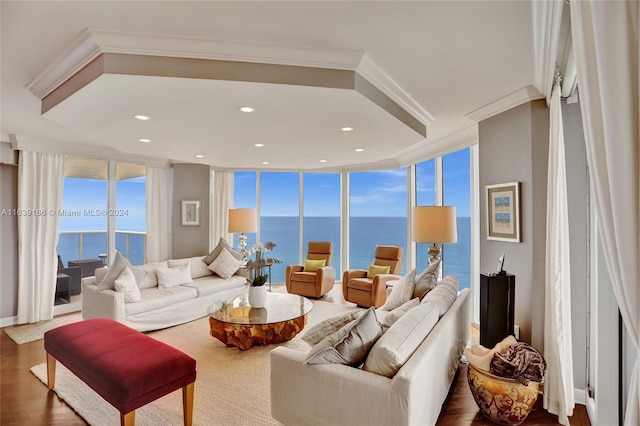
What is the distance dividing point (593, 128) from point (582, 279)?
84.5 inches

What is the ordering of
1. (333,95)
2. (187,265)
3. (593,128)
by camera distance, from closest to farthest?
(593,128), (333,95), (187,265)

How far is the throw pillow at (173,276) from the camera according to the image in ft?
15.7

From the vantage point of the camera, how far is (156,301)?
13.8ft

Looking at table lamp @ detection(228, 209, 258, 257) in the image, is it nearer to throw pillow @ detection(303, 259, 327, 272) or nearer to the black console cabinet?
throw pillow @ detection(303, 259, 327, 272)

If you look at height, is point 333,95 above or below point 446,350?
above

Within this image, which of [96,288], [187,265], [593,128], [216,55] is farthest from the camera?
[187,265]

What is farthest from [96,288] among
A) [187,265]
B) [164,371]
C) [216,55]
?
[216,55]

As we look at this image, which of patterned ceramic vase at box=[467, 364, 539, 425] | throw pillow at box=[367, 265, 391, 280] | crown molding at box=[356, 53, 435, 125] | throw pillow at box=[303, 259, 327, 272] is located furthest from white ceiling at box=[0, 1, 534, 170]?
throw pillow at box=[303, 259, 327, 272]

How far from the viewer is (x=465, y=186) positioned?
4.71 meters

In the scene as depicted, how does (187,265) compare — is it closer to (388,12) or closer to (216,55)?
(216,55)

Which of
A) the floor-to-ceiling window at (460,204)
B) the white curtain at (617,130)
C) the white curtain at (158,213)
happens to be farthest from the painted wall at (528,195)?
the white curtain at (158,213)

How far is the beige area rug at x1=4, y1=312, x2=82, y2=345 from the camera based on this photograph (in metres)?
4.04

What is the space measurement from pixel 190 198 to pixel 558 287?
5715mm

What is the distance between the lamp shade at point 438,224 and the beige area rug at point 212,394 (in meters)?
1.88
